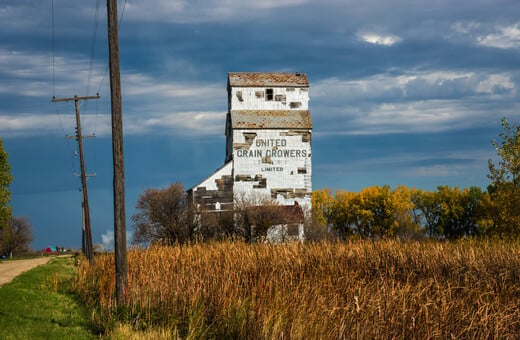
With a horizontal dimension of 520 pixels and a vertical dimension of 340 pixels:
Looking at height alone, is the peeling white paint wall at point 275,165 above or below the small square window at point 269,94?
below

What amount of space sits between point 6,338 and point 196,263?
10081 mm

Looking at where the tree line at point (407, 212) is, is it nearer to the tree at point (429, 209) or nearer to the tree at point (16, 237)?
the tree at point (429, 209)

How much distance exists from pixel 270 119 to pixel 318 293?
40.2 m

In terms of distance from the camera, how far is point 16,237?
95188 mm

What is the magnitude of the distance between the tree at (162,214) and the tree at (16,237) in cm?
4151

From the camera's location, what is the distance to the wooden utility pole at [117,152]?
2011cm

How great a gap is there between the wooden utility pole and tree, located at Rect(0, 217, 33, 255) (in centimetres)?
7433

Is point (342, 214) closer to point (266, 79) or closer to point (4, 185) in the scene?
point (266, 79)

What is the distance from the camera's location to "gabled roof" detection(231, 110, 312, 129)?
57.6m

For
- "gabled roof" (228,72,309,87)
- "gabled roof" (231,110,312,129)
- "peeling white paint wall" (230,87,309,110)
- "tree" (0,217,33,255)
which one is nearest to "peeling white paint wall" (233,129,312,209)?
"gabled roof" (231,110,312,129)

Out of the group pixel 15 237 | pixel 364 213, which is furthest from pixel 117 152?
pixel 15 237

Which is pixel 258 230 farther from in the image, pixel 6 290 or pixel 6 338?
pixel 6 338

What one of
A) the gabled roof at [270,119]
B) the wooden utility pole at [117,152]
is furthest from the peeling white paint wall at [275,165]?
the wooden utility pole at [117,152]

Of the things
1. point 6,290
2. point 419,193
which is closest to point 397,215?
point 419,193
